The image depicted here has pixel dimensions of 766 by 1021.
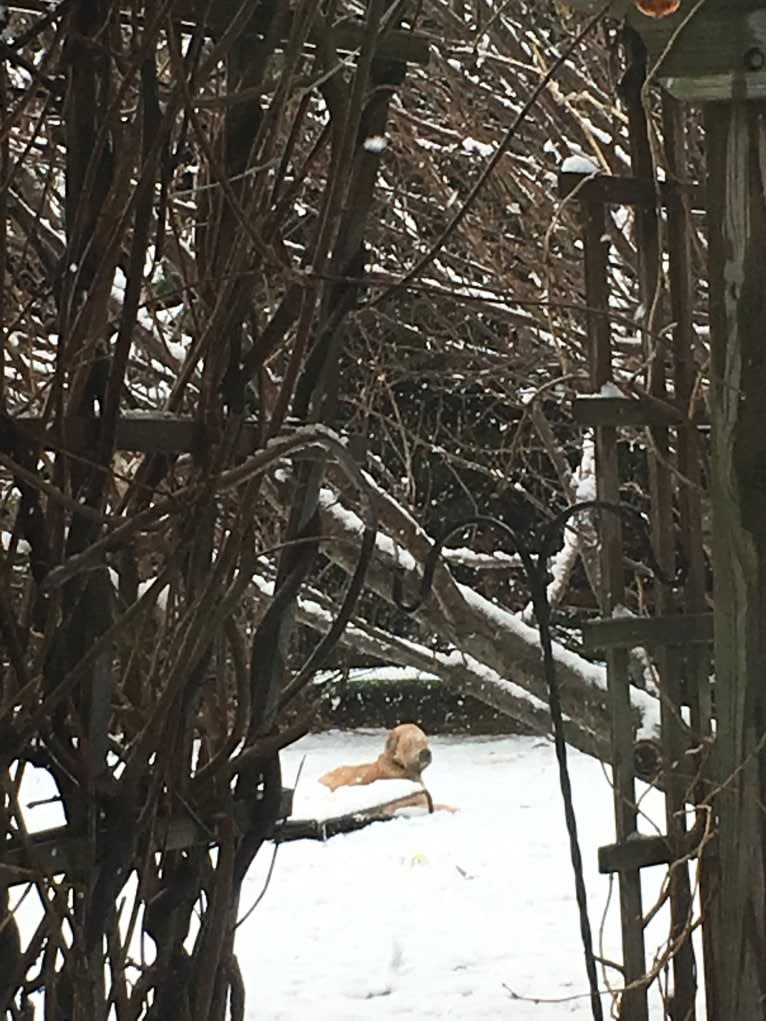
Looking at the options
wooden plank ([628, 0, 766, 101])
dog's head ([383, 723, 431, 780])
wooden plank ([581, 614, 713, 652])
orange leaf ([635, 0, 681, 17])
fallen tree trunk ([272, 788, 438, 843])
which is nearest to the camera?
orange leaf ([635, 0, 681, 17])

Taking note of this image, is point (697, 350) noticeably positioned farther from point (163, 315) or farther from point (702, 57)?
point (163, 315)

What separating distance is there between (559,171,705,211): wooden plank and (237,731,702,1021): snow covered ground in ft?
3.52

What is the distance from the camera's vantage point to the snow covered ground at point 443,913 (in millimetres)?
2523

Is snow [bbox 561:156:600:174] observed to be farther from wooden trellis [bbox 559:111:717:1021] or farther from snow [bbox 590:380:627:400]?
snow [bbox 590:380:627:400]

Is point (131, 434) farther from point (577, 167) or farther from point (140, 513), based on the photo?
point (577, 167)

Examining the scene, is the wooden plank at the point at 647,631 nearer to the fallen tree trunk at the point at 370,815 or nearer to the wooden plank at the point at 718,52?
the wooden plank at the point at 718,52

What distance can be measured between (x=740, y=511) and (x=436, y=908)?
2.41m

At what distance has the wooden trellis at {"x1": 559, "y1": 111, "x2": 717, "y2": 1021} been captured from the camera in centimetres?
122

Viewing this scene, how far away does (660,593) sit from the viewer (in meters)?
1.24

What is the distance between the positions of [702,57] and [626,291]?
1412 mm

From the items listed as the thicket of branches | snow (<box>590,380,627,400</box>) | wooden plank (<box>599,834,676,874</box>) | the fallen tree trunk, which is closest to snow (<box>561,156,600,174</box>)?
snow (<box>590,380,627,400</box>)

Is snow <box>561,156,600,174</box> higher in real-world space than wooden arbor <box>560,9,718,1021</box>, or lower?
higher

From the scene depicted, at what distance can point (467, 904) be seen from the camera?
3.28 meters

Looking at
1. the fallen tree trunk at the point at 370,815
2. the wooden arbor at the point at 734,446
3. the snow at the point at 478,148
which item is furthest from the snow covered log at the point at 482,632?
the fallen tree trunk at the point at 370,815
